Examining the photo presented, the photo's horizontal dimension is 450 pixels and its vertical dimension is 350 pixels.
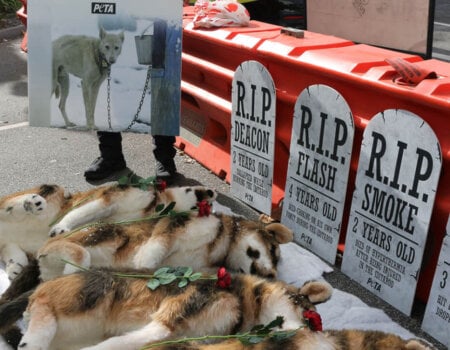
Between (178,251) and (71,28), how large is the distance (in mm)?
1848

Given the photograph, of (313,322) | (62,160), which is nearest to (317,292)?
(313,322)

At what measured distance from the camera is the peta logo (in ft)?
13.3

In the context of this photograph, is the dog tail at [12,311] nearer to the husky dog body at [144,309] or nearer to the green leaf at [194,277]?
the husky dog body at [144,309]

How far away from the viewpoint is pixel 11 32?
10703 mm

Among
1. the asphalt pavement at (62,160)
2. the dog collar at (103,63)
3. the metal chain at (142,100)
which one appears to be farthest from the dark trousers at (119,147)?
the dog collar at (103,63)

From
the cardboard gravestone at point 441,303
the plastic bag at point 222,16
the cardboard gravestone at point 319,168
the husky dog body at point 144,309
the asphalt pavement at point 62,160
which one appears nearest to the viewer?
the husky dog body at point 144,309

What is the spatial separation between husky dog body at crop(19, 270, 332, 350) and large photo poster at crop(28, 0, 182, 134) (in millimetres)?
1770

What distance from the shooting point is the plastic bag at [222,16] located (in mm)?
4629

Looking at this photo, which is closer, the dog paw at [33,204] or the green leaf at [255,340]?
the green leaf at [255,340]

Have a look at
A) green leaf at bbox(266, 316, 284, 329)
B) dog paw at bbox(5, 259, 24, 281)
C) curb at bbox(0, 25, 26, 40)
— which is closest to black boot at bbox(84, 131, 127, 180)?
dog paw at bbox(5, 259, 24, 281)

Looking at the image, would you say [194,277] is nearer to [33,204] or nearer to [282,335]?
[282,335]

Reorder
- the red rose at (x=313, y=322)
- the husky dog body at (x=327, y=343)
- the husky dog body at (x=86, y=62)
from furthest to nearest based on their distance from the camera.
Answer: the husky dog body at (x=86, y=62)
the red rose at (x=313, y=322)
the husky dog body at (x=327, y=343)

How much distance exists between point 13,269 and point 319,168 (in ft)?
6.13

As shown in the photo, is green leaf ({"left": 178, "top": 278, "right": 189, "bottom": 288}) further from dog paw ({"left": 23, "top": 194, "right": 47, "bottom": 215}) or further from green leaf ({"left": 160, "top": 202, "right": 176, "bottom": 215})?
dog paw ({"left": 23, "top": 194, "right": 47, "bottom": 215})
